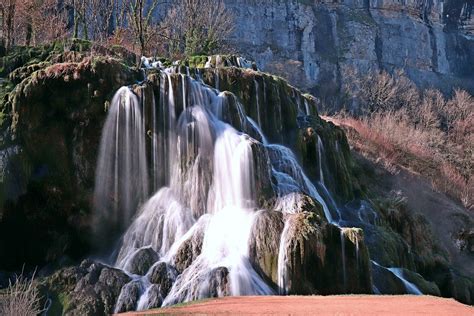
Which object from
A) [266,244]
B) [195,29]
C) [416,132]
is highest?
[195,29]

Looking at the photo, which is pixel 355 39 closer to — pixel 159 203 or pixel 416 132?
pixel 416 132

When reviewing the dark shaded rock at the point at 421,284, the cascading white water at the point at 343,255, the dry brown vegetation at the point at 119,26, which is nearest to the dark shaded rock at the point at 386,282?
the dark shaded rock at the point at 421,284

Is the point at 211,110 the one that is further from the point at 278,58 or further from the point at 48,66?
the point at 278,58

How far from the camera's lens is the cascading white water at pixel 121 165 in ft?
58.2

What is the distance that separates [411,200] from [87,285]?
2550 cm

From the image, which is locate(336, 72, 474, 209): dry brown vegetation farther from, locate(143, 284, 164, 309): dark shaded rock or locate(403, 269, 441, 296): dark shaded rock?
locate(143, 284, 164, 309): dark shaded rock

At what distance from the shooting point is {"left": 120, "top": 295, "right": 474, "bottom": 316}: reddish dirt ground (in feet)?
32.8

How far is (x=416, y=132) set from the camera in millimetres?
48875

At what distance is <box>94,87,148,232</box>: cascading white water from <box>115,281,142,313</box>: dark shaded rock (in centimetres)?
455

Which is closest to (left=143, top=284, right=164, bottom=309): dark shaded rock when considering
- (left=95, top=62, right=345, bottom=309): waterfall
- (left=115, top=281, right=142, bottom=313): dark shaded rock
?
(left=115, top=281, right=142, bottom=313): dark shaded rock

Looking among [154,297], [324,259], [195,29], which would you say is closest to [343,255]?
[324,259]

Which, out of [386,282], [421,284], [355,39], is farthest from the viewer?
[355,39]

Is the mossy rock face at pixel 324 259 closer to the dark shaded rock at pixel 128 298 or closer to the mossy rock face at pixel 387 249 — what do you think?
the dark shaded rock at pixel 128 298

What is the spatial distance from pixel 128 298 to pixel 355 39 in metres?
73.7
